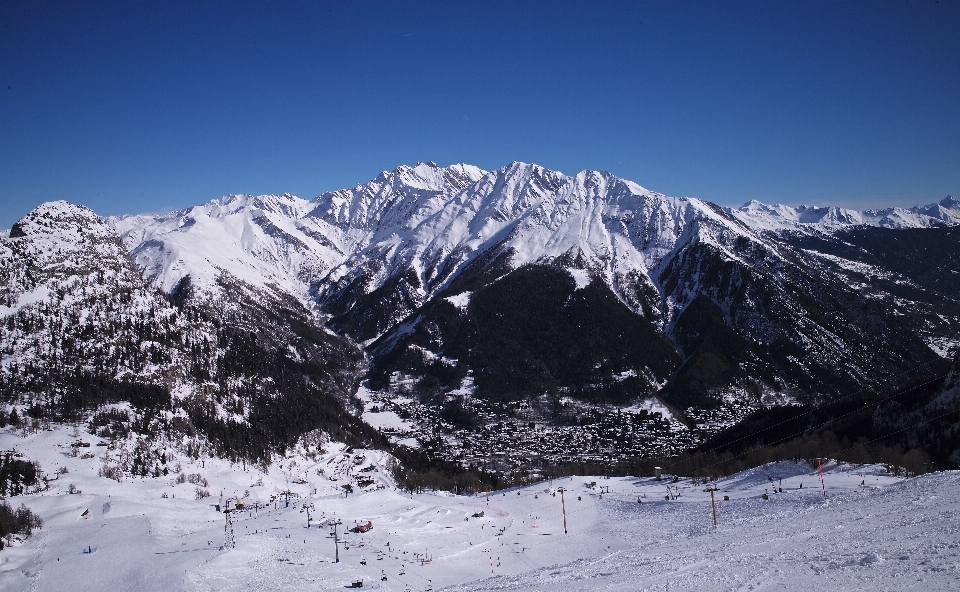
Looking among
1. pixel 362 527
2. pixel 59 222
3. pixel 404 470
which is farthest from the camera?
pixel 59 222

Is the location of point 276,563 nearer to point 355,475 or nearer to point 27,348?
point 355,475

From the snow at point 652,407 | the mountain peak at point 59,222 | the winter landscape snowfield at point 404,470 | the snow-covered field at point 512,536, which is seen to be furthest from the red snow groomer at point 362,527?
the mountain peak at point 59,222

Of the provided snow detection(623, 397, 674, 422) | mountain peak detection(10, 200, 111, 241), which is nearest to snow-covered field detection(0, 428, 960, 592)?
mountain peak detection(10, 200, 111, 241)

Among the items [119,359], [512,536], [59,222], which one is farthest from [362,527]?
[59,222]

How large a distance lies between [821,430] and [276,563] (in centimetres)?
9395

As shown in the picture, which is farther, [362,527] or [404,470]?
[404,470]

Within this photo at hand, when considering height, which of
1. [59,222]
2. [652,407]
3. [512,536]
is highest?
[59,222]

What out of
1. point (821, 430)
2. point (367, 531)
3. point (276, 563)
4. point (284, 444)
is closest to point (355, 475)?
point (284, 444)

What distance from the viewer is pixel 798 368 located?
199125 mm

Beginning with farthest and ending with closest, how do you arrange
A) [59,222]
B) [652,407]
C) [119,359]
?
[652,407] → [59,222] → [119,359]

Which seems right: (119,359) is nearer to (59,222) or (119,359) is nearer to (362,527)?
(59,222)

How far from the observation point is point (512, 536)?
60.7 meters

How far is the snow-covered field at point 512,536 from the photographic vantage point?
1064 inches

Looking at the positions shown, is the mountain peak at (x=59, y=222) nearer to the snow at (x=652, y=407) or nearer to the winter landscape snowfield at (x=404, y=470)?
the winter landscape snowfield at (x=404, y=470)
